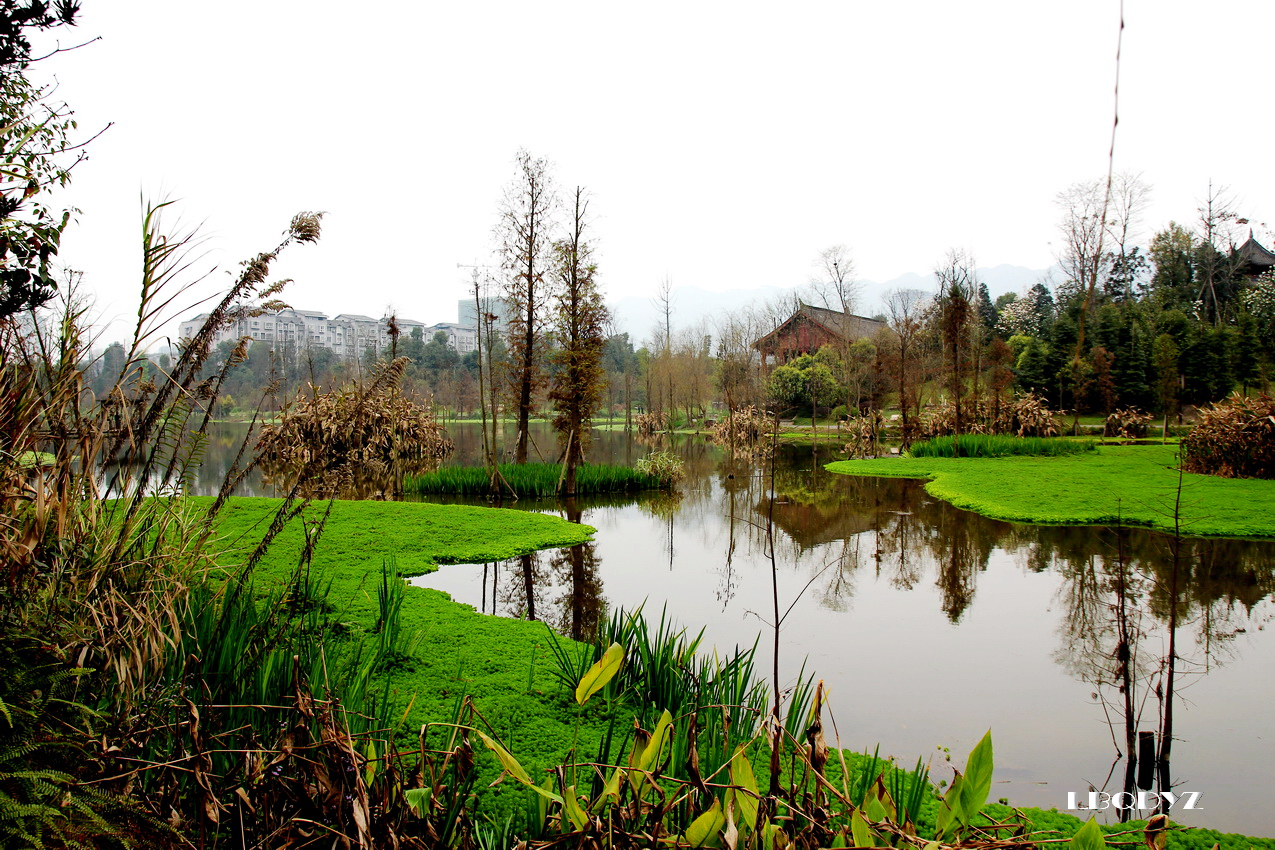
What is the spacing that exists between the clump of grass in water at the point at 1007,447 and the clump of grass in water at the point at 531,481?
6905 mm

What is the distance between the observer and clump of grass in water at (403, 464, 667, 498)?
11.6 m

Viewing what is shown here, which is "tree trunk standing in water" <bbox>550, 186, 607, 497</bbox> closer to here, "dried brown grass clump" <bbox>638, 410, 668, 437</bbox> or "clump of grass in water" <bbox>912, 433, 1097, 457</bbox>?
"clump of grass in water" <bbox>912, 433, 1097, 457</bbox>

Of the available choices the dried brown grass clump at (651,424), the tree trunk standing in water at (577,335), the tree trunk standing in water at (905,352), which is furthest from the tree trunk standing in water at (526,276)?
the dried brown grass clump at (651,424)

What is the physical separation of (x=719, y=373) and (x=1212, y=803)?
1148 inches

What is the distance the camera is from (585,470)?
1242 cm

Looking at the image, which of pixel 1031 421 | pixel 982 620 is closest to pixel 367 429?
pixel 982 620

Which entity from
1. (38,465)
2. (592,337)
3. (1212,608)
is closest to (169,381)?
(38,465)

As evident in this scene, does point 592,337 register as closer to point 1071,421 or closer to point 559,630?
point 559,630

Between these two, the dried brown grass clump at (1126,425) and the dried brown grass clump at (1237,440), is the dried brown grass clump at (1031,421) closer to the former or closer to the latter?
the dried brown grass clump at (1126,425)

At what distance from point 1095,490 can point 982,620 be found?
20.9ft

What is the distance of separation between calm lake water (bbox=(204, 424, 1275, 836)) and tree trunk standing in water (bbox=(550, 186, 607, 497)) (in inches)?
136

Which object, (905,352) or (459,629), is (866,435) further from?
(459,629)

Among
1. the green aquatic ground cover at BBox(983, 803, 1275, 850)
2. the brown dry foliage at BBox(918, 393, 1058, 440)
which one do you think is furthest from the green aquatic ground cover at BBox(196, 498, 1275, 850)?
the brown dry foliage at BBox(918, 393, 1058, 440)

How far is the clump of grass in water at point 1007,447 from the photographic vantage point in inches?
589
